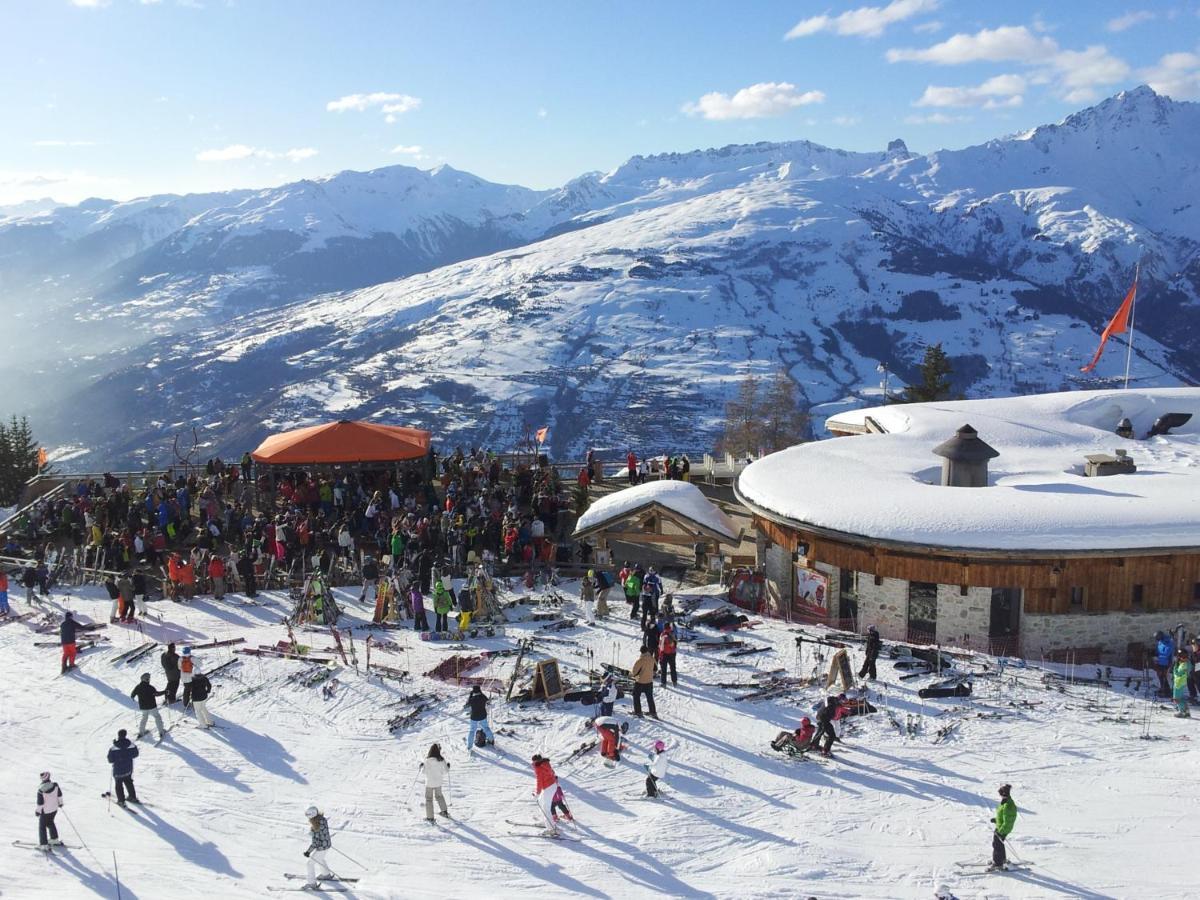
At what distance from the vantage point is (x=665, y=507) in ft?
84.6

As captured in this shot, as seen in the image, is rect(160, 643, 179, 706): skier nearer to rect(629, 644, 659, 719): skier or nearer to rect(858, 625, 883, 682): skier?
rect(629, 644, 659, 719): skier

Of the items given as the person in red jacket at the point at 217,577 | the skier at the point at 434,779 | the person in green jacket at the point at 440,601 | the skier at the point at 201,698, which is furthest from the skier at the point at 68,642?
the skier at the point at 434,779

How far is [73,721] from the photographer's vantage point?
17906mm

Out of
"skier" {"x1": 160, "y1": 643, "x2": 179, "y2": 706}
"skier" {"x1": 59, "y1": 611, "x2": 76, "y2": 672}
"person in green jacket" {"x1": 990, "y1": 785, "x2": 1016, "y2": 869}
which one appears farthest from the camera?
"skier" {"x1": 59, "y1": 611, "x2": 76, "y2": 672}

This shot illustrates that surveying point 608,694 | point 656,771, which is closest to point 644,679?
point 608,694

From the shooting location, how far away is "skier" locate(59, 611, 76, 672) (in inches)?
790

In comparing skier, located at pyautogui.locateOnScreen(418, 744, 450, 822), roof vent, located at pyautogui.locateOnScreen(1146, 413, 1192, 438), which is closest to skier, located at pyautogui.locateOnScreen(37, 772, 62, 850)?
skier, located at pyautogui.locateOnScreen(418, 744, 450, 822)

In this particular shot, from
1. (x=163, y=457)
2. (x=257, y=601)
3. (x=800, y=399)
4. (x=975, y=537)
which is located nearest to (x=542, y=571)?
(x=257, y=601)

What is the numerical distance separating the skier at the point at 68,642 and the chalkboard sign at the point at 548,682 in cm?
986

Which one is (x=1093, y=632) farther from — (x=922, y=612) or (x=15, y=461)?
(x=15, y=461)

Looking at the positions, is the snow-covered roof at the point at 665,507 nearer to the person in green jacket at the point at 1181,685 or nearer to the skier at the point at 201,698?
the person in green jacket at the point at 1181,685

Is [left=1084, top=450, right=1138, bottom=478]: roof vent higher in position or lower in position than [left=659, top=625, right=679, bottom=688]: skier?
higher

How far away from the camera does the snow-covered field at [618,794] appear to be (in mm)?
12812

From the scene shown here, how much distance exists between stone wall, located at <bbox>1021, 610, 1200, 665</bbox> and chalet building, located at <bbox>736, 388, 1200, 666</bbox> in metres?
0.02
